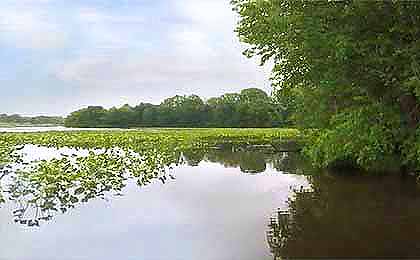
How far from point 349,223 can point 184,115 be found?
231 feet

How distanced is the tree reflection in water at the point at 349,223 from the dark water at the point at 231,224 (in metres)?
0.01

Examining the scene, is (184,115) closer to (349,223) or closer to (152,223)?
(152,223)

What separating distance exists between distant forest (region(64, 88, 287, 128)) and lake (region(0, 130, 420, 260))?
58727mm

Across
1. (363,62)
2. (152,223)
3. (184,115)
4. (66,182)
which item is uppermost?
(184,115)

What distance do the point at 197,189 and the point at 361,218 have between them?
16.2 feet

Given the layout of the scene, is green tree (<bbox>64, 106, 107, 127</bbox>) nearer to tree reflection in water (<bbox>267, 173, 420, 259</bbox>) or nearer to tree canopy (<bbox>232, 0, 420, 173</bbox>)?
tree canopy (<bbox>232, 0, 420, 173</bbox>)

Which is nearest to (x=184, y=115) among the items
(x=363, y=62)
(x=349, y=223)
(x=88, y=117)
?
(x=88, y=117)

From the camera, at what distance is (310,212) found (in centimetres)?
902

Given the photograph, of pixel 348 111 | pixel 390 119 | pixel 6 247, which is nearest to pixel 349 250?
pixel 6 247

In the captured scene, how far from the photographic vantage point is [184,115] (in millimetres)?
78062

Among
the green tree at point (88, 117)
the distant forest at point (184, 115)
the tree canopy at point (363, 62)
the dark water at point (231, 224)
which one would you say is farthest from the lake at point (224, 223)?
the green tree at point (88, 117)

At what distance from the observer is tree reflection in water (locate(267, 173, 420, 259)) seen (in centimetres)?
637

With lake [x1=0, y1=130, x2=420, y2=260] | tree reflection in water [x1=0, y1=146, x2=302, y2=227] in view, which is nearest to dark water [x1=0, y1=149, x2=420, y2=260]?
lake [x1=0, y1=130, x2=420, y2=260]

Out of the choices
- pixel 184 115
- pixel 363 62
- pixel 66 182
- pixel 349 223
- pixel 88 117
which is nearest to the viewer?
pixel 349 223
